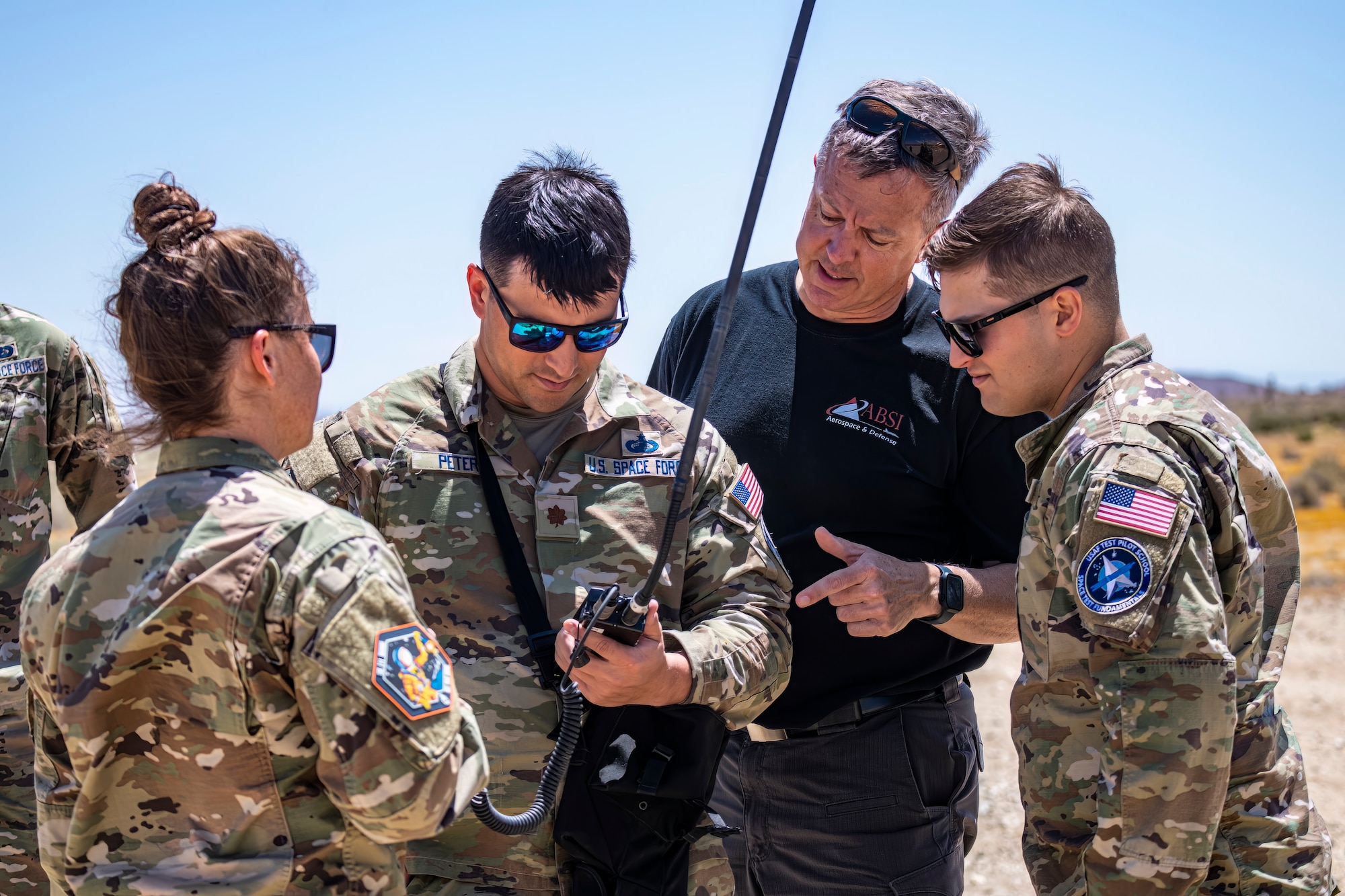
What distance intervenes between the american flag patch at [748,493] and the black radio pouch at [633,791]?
0.54 m

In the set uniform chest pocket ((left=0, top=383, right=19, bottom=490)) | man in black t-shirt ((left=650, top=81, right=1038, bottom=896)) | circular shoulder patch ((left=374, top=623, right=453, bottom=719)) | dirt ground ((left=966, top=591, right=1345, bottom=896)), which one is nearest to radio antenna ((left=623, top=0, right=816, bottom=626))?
circular shoulder patch ((left=374, top=623, right=453, bottom=719))

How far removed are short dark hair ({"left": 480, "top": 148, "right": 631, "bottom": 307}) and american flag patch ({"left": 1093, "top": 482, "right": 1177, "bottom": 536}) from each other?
1260 mm

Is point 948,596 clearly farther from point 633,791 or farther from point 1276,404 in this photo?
point 1276,404

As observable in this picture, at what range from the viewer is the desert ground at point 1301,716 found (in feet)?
21.9

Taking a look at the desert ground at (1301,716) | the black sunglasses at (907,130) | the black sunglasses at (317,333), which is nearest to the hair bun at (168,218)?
the black sunglasses at (317,333)

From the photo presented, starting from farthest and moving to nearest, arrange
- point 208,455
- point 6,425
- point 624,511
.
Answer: point 6,425, point 624,511, point 208,455

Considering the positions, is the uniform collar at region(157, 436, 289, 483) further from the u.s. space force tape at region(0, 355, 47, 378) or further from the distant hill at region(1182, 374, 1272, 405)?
the distant hill at region(1182, 374, 1272, 405)

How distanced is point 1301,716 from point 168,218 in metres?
10.8

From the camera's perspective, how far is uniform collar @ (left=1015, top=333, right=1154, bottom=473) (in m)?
2.56

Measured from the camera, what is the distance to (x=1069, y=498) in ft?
7.73

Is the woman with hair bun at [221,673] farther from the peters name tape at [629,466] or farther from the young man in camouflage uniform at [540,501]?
the peters name tape at [629,466]

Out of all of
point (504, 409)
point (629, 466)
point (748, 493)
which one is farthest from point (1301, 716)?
point (504, 409)

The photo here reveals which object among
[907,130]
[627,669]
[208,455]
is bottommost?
[627,669]

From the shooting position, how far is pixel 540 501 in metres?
2.73
